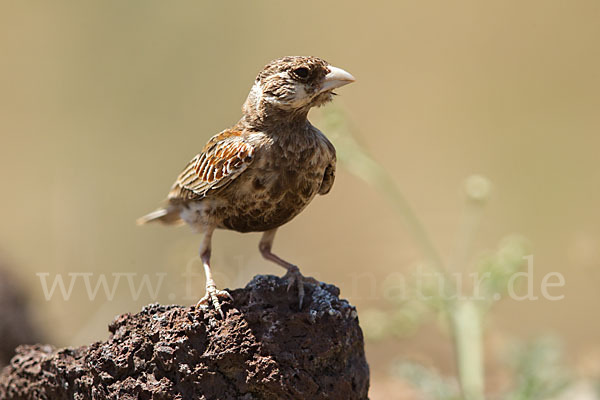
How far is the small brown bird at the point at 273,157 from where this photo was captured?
13.7 ft

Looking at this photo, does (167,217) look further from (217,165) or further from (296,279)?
(296,279)

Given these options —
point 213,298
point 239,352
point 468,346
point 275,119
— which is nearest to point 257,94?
point 275,119

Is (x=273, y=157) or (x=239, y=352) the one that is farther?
(x=273, y=157)

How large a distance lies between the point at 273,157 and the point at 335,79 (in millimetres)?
601

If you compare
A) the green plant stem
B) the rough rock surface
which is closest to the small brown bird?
the rough rock surface

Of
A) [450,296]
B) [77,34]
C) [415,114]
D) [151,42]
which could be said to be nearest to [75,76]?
[77,34]

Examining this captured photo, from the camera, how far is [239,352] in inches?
154

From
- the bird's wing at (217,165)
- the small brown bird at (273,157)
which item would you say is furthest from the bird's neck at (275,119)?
the bird's wing at (217,165)

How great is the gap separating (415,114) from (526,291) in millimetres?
4102

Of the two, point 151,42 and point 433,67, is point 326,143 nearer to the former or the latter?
point 433,67

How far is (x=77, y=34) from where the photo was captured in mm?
14086

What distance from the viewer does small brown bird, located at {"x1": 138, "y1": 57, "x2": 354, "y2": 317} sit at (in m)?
4.19

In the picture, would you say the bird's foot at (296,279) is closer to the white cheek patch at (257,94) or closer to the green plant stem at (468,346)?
the white cheek patch at (257,94)

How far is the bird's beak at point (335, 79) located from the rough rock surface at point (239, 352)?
47.8 inches
